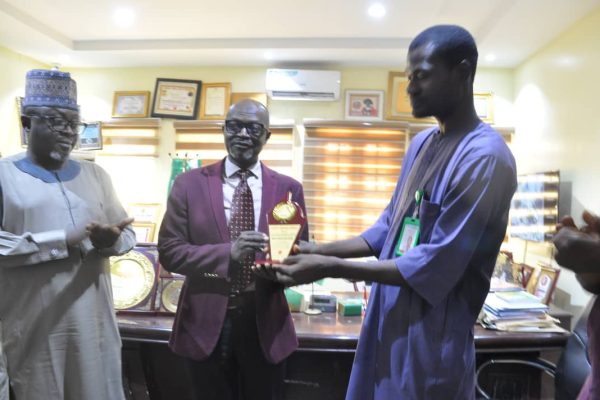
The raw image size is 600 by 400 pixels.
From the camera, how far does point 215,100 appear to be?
416cm

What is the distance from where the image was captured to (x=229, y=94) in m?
4.15

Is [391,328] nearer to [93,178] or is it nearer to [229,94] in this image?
[93,178]

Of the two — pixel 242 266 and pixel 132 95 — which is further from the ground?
pixel 132 95

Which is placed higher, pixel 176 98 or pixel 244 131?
pixel 176 98

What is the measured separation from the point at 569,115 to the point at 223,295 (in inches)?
112

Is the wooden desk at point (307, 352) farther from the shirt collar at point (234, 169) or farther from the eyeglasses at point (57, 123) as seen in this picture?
the eyeglasses at point (57, 123)

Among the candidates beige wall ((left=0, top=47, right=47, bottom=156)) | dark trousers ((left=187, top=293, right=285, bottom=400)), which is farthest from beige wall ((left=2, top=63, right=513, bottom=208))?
dark trousers ((left=187, top=293, right=285, bottom=400))

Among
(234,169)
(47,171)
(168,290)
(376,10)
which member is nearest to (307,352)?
(168,290)

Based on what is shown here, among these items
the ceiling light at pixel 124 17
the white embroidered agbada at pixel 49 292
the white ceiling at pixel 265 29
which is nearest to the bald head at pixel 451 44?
the white embroidered agbada at pixel 49 292

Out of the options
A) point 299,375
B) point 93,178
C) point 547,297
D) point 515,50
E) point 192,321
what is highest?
point 515,50

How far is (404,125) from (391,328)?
129 inches

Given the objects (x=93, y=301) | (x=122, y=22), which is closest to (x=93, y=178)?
(x=93, y=301)

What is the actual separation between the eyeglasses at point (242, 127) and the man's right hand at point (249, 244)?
42 cm

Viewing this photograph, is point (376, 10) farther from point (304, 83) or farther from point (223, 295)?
point (223, 295)
